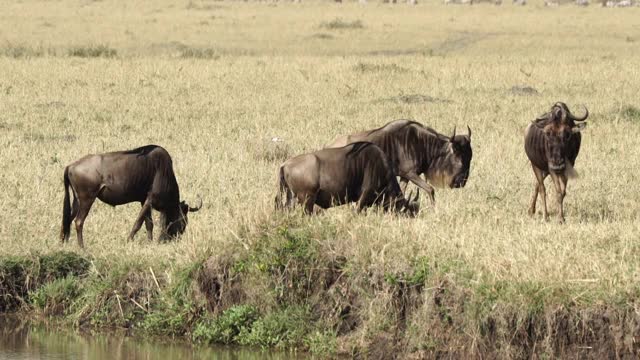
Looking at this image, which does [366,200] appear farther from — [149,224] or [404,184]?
[404,184]

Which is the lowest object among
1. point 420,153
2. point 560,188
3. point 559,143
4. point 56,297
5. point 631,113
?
point 631,113

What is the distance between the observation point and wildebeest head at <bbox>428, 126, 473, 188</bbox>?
11234mm

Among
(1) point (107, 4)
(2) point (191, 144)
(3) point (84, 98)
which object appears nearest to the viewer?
(2) point (191, 144)

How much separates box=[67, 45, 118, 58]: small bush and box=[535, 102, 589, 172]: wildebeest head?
1816cm

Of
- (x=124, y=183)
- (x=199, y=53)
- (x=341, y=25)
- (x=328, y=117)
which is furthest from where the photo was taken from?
(x=341, y=25)

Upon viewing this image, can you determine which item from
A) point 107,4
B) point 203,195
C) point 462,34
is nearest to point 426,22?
point 462,34

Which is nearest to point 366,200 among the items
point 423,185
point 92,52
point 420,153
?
point 423,185

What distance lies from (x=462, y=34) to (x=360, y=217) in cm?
2850

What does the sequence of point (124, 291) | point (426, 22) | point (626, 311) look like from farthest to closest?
point (426, 22) < point (124, 291) < point (626, 311)

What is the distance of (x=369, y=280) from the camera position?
27.8 ft

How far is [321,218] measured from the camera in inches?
361

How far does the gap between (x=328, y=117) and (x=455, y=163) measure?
25.1 feet

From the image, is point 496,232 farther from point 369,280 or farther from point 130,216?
point 130,216

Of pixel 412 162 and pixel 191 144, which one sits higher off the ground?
pixel 412 162
